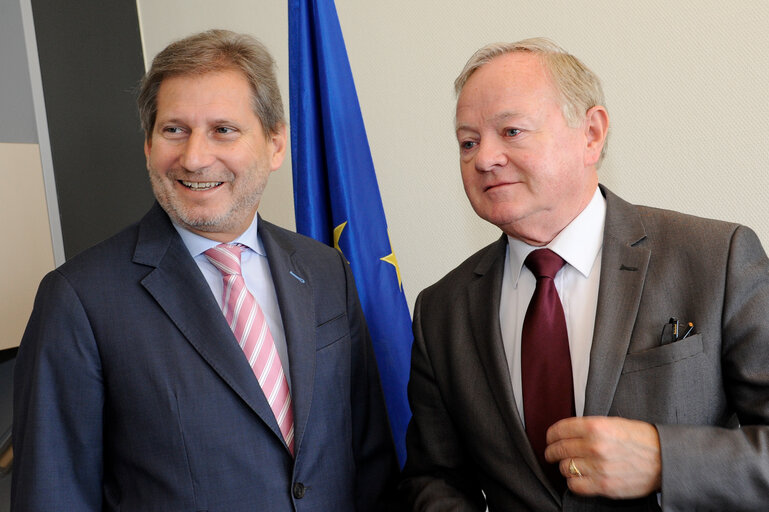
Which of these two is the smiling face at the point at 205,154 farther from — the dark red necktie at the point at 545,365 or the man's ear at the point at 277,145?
the dark red necktie at the point at 545,365

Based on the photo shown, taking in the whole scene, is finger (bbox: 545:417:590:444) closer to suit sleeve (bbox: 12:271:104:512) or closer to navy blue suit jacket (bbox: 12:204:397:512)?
navy blue suit jacket (bbox: 12:204:397:512)

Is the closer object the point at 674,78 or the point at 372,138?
the point at 674,78

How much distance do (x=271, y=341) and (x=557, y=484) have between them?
27.2 inches

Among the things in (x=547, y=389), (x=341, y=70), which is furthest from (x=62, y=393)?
Answer: (x=341, y=70)

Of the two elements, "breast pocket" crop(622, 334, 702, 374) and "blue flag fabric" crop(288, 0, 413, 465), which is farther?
"blue flag fabric" crop(288, 0, 413, 465)

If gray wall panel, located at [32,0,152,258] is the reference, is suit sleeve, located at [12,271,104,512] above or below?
below

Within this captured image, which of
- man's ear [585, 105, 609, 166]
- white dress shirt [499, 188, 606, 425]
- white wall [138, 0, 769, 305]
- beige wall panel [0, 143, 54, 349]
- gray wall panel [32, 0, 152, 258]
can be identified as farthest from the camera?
gray wall panel [32, 0, 152, 258]

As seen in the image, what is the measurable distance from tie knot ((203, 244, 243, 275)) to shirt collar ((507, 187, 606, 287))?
68 centimetres

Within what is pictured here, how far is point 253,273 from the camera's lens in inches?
65.8

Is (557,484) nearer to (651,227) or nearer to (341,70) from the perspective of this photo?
(651,227)

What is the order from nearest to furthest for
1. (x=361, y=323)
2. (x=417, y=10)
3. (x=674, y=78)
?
(x=361, y=323) < (x=674, y=78) < (x=417, y=10)

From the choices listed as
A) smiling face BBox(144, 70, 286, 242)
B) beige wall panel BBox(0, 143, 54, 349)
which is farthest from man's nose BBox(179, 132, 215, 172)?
beige wall panel BBox(0, 143, 54, 349)

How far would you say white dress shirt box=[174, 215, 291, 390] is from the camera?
5.22ft

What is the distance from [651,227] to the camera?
1473 millimetres
